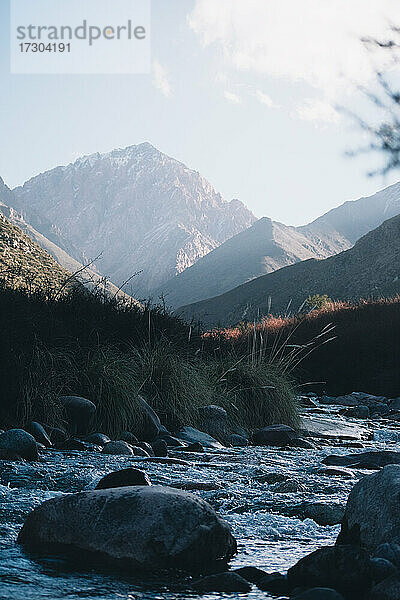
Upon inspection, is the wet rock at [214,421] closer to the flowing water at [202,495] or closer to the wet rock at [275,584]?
the flowing water at [202,495]

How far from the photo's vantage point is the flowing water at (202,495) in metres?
1.87

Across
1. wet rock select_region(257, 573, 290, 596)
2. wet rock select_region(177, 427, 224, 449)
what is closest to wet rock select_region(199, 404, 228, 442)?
wet rock select_region(177, 427, 224, 449)

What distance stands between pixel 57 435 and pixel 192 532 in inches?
110

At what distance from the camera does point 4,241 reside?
A: 40.9 m

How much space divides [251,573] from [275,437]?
3.65m

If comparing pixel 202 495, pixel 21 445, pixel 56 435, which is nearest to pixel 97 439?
pixel 56 435

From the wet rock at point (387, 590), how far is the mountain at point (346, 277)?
6000 centimetres

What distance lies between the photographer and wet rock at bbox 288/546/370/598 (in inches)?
71.6

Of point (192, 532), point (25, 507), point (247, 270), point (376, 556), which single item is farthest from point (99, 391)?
point (247, 270)

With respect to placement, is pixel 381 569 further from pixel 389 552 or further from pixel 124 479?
pixel 124 479

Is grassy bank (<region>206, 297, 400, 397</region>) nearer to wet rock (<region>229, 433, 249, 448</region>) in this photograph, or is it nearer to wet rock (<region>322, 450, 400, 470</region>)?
wet rock (<region>229, 433, 249, 448</region>)

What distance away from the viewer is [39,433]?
4414 mm

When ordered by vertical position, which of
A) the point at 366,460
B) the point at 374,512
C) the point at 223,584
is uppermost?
the point at 374,512

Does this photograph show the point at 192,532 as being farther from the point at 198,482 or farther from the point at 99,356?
the point at 99,356
